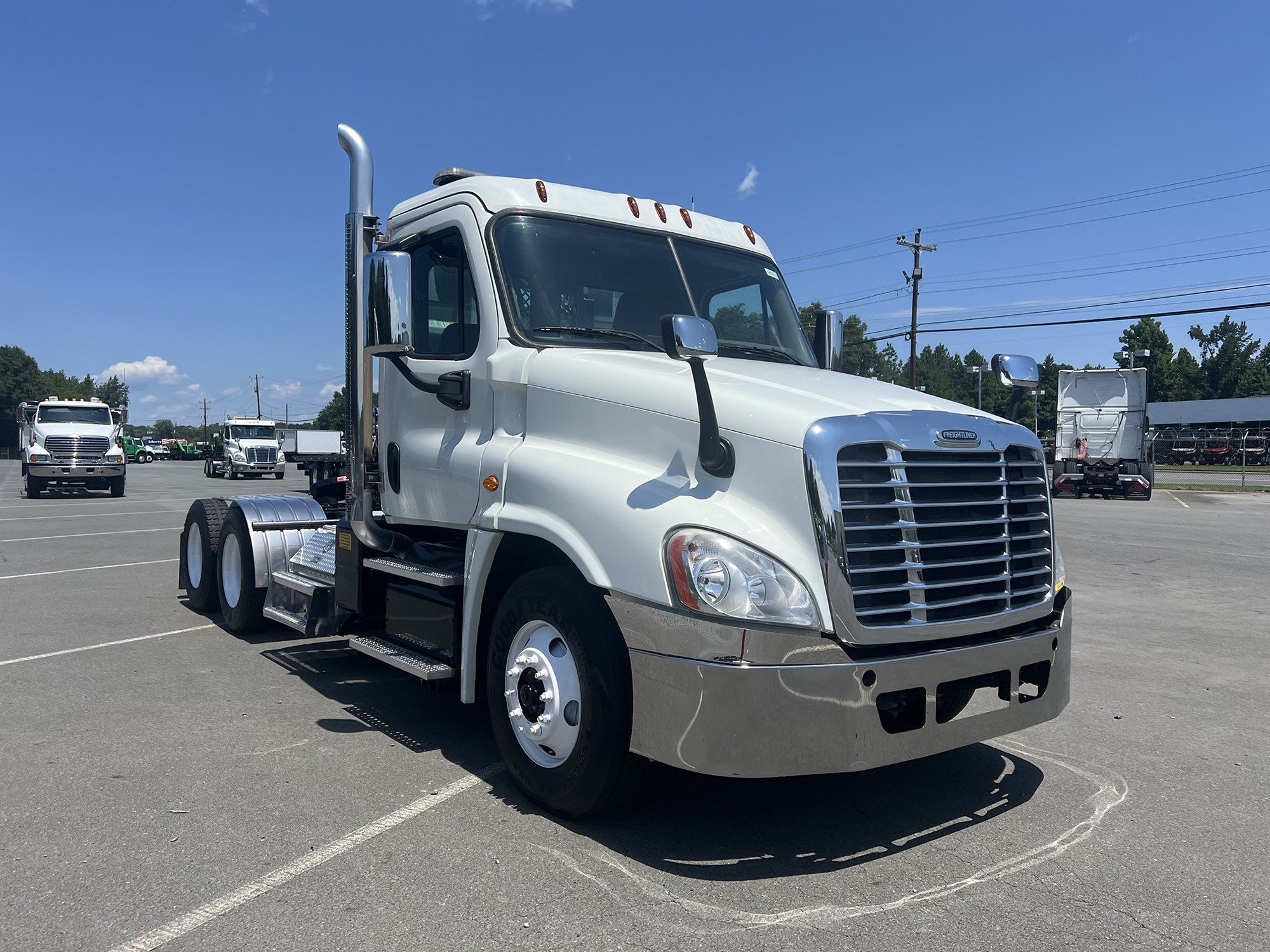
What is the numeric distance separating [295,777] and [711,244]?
11.2 feet

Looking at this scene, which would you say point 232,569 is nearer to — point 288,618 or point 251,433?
point 288,618

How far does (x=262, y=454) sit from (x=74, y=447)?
16.4m

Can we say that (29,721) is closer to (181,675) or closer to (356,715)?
(181,675)

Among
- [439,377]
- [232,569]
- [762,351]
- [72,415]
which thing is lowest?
[232,569]

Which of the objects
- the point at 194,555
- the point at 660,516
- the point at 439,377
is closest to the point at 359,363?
the point at 439,377

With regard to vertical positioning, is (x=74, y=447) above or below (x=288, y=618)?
above

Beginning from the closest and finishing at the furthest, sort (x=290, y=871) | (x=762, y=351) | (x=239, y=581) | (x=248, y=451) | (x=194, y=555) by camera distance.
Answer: (x=290, y=871) < (x=762, y=351) < (x=239, y=581) < (x=194, y=555) < (x=248, y=451)

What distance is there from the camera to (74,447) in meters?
26.7

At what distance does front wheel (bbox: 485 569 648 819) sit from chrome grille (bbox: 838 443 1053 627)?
3.09 feet

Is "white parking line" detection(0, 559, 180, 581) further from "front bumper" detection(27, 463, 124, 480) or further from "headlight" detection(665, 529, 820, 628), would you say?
"front bumper" detection(27, 463, 124, 480)

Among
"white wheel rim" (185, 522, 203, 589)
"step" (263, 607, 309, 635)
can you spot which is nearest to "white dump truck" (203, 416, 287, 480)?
"white wheel rim" (185, 522, 203, 589)

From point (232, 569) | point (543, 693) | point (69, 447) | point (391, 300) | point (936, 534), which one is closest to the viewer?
point (936, 534)

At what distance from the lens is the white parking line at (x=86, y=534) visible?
14.5 meters

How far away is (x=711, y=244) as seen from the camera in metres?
5.38
